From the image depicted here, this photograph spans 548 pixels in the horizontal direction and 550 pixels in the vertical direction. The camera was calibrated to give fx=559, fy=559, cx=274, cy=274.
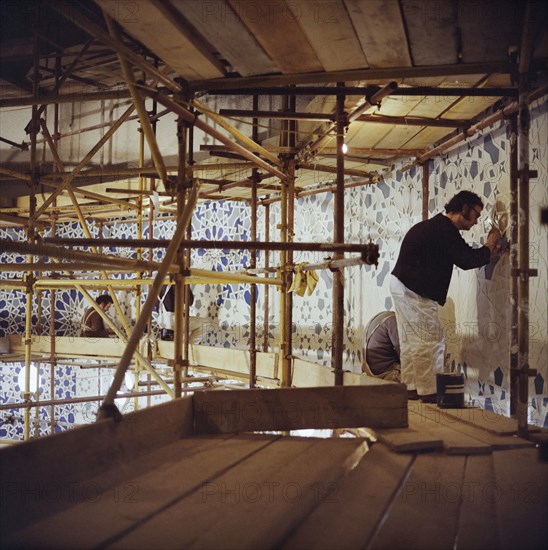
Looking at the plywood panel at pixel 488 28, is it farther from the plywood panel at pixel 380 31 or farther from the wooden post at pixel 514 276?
the wooden post at pixel 514 276

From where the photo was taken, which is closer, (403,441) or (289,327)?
(403,441)

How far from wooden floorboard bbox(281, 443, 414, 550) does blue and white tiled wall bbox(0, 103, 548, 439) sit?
228 centimetres

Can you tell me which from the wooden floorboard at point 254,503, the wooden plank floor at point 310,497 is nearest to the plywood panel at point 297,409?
the wooden plank floor at point 310,497

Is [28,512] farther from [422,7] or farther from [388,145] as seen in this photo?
[388,145]

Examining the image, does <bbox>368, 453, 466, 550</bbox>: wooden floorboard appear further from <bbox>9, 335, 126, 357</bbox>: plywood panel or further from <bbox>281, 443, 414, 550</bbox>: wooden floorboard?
<bbox>9, 335, 126, 357</bbox>: plywood panel

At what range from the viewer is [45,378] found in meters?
11.4

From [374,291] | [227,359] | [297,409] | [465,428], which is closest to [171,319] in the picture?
[227,359]

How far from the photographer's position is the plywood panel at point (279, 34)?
2.89 metres

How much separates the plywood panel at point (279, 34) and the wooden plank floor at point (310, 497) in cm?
222

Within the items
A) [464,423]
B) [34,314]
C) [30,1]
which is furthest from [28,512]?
[34,314]

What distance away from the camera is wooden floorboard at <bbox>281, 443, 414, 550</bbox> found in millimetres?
1832

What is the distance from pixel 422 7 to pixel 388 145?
3.18 metres

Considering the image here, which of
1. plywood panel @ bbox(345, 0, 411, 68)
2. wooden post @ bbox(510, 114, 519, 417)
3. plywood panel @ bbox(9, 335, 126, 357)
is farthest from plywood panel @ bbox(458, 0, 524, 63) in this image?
plywood panel @ bbox(9, 335, 126, 357)

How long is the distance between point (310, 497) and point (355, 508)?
194 millimetres
